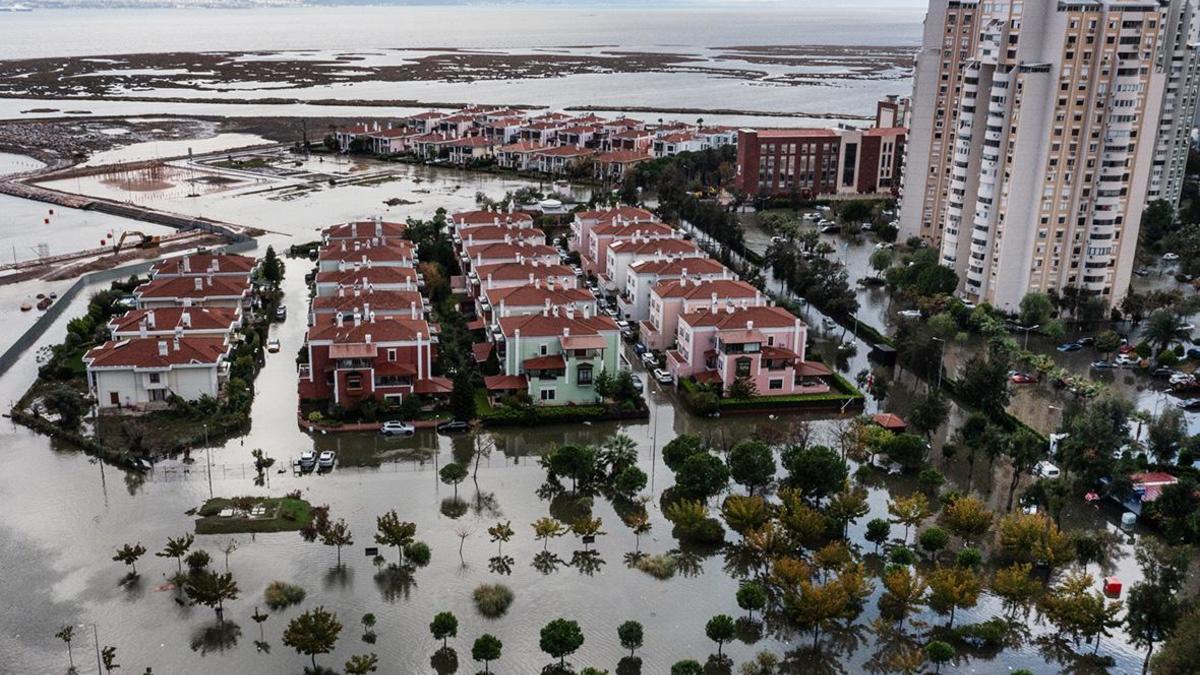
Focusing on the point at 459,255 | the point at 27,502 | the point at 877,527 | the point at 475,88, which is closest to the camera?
the point at 877,527

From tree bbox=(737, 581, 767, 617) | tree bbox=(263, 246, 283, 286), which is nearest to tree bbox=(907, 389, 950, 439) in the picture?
tree bbox=(737, 581, 767, 617)

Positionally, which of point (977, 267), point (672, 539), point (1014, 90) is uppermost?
point (1014, 90)

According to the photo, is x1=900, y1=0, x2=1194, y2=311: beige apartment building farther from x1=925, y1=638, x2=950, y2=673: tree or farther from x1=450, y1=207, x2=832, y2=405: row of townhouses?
x1=925, y1=638, x2=950, y2=673: tree

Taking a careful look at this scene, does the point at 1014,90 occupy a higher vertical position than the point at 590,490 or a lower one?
higher

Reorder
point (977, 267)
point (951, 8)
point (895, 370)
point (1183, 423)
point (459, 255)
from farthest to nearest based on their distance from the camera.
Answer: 1. point (951, 8)
2. point (459, 255)
3. point (977, 267)
4. point (895, 370)
5. point (1183, 423)

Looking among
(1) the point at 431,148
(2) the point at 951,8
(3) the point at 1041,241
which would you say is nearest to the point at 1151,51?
(3) the point at 1041,241

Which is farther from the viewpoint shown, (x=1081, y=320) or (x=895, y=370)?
(x=1081, y=320)

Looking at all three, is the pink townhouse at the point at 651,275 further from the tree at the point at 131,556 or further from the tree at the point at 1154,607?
the tree at the point at 131,556

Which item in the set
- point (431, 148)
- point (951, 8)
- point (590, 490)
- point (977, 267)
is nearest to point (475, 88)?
point (431, 148)

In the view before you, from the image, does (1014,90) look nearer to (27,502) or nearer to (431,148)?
(27,502)
